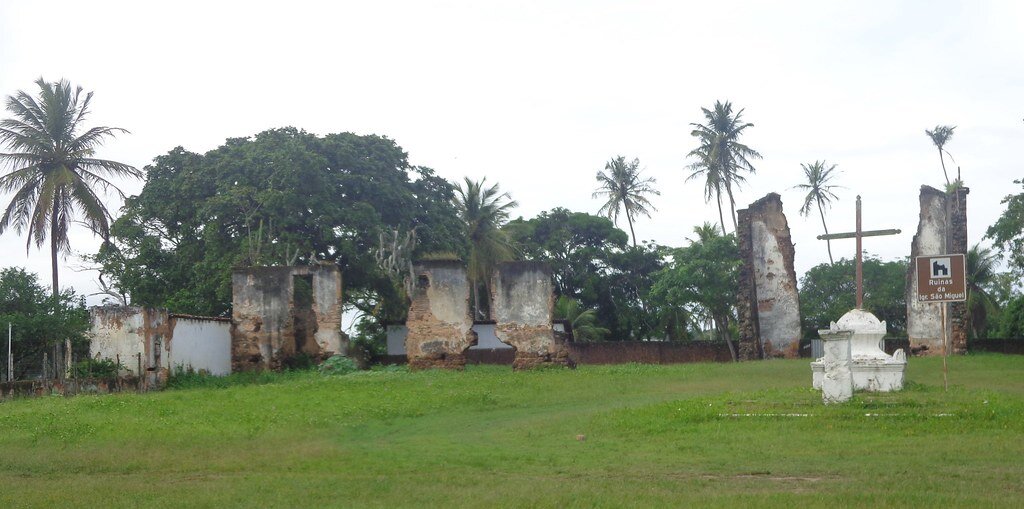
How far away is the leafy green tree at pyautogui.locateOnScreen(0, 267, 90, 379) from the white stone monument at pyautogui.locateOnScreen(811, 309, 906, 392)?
15.2m

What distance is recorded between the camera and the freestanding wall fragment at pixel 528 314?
78.1ft

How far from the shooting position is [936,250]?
28.8m

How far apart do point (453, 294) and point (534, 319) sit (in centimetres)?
194

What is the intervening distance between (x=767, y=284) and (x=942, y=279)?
15534mm

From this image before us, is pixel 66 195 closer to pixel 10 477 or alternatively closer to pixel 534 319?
pixel 534 319

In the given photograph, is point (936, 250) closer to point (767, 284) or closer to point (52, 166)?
point (767, 284)

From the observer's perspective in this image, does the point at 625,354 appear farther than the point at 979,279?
No

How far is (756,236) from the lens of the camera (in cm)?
3062

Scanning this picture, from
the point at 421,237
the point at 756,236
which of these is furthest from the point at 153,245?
the point at 756,236

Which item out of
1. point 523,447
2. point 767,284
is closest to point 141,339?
point 523,447

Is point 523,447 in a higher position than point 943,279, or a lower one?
lower

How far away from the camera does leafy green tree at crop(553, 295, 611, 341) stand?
130 ft

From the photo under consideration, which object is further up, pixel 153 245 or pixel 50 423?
pixel 153 245

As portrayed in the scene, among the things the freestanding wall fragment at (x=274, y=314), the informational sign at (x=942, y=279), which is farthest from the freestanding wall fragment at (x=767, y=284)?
the informational sign at (x=942, y=279)
